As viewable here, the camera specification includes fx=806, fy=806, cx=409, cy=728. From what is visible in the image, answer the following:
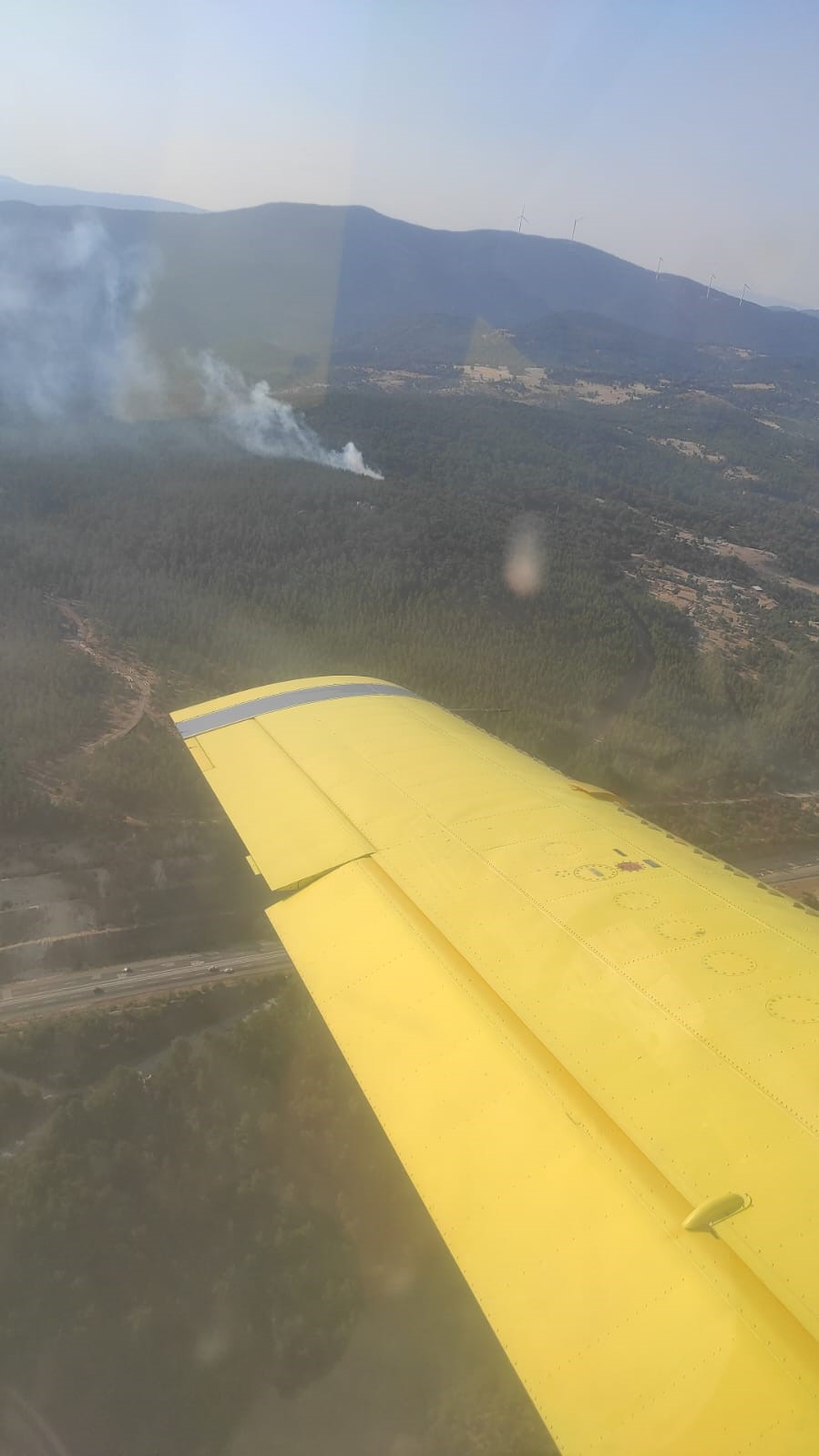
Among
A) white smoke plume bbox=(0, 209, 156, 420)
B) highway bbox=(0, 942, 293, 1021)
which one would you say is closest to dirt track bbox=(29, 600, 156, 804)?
highway bbox=(0, 942, 293, 1021)

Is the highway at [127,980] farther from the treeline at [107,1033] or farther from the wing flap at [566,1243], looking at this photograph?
the wing flap at [566,1243]

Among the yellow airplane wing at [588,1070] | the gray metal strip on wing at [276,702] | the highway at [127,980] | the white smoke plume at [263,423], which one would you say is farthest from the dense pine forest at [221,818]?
the yellow airplane wing at [588,1070]

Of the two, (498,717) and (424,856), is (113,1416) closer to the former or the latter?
(424,856)

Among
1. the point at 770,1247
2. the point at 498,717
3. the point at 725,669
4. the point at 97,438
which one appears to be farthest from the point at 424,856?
the point at 97,438

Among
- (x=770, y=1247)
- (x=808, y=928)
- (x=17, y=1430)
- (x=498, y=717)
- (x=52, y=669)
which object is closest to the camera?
(x=770, y=1247)

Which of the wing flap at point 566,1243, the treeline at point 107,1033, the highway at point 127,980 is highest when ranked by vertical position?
the wing flap at point 566,1243

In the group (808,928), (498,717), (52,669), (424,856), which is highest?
(808,928)

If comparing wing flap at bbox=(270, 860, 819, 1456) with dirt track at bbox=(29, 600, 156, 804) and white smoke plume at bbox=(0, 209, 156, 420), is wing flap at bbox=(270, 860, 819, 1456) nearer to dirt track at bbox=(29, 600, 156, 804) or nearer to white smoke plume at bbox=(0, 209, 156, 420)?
dirt track at bbox=(29, 600, 156, 804)
